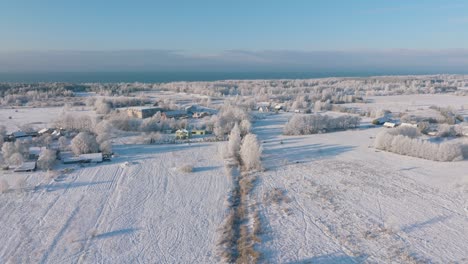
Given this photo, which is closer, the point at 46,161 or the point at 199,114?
the point at 46,161

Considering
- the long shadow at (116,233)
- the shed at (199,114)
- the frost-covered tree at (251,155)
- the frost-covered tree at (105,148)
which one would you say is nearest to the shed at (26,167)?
the frost-covered tree at (105,148)

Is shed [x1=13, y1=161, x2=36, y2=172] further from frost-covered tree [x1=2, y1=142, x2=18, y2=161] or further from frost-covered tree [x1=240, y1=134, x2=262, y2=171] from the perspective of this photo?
frost-covered tree [x1=240, y1=134, x2=262, y2=171]

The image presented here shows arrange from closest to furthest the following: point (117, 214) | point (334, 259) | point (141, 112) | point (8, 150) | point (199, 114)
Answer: point (334, 259) < point (117, 214) < point (8, 150) < point (141, 112) < point (199, 114)

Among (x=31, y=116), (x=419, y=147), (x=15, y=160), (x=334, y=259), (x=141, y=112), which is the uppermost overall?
(x=141, y=112)

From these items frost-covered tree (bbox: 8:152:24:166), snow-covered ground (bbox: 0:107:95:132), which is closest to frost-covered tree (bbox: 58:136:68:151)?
frost-covered tree (bbox: 8:152:24:166)

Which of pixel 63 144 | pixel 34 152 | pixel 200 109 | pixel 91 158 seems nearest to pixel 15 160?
pixel 34 152

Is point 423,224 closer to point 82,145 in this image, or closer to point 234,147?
point 234,147

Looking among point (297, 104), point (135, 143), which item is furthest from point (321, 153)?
point (297, 104)

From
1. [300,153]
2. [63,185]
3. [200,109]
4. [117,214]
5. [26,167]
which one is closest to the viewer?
[117,214]
